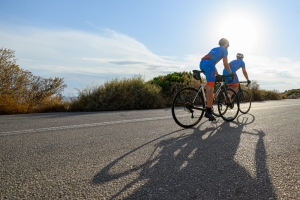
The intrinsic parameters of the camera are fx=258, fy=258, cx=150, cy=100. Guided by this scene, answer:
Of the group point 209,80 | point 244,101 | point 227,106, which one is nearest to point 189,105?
point 209,80

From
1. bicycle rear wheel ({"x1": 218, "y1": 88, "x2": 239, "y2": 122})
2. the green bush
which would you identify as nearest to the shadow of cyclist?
bicycle rear wheel ({"x1": 218, "y1": 88, "x2": 239, "y2": 122})

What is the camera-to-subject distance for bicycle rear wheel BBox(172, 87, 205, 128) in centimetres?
530

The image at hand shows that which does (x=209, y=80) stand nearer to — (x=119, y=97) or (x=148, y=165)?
(x=148, y=165)

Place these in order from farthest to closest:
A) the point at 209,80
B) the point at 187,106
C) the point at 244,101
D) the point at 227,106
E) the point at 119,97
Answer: the point at 119,97
the point at 244,101
the point at 227,106
the point at 209,80
the point at 187,106

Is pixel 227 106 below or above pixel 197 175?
above

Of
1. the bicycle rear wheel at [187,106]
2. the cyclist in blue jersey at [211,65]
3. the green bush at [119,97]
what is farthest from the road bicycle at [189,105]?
the green bush at [119,97]

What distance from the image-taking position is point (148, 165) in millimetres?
2732

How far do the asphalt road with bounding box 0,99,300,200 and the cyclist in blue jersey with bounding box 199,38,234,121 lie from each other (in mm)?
1187

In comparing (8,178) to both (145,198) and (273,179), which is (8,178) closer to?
(145,198)

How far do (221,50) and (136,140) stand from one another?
125 inches

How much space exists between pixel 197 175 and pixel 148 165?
1.82 feet

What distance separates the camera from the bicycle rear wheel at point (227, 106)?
20.8 ft

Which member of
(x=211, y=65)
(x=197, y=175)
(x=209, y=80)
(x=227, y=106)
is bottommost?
(x=197, y=175)

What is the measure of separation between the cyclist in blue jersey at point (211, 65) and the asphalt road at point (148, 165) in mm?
1187
